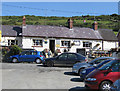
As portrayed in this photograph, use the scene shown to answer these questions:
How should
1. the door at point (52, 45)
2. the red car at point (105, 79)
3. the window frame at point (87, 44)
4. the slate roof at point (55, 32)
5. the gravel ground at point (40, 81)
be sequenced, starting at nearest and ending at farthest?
the red car at point (105, 79) → the gravel ground at point (40, 81) → the slate roof at point (55, 32) → the door at point (52, 45) → the window frame at point (87, 44)

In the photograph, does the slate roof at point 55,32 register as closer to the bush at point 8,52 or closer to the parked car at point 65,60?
the bush at point 8,52

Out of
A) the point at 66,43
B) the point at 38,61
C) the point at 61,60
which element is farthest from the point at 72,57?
the point at 66,43

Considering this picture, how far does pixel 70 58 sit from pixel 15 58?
750 cm

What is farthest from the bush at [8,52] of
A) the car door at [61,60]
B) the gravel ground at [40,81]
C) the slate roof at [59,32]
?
the gravel ground at [40,81]

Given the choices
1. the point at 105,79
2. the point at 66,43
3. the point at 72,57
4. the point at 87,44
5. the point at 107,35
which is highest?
the point at 107,35

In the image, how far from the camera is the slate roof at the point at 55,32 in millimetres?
33250

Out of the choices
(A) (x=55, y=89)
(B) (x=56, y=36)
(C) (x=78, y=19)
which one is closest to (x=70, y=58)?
(A) (x=55, y=89)

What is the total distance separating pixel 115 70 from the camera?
889cm

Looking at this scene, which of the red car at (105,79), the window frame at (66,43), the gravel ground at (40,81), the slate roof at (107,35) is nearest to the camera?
the red car at (105,79)

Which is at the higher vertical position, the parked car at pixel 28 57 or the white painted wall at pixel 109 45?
the white painted wall at pixel 109 45

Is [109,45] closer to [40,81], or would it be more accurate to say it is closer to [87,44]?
[87,44]

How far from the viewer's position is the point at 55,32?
34.8 meters

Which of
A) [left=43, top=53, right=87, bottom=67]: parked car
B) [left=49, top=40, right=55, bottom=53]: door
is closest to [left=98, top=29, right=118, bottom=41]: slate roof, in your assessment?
[left=49, top=40, right=55, bottom=53]: door

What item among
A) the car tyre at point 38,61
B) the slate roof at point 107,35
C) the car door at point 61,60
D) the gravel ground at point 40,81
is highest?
the slate roof at point 107,35
